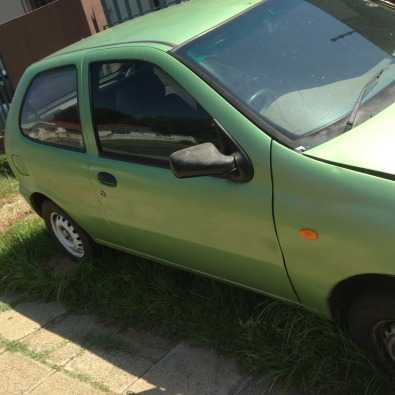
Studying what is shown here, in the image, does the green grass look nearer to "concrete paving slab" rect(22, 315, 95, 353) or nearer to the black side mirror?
"concrete paving slab" rect(22, 315, 95, 353)

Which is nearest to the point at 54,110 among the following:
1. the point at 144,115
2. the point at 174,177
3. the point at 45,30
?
the point at 144,115

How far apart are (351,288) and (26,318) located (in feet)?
8.78

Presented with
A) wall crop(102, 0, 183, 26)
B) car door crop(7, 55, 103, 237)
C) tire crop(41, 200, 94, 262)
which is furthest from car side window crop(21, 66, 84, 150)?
wall crop(102, 0, 183, 26)

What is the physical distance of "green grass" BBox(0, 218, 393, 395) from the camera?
10.3 feet

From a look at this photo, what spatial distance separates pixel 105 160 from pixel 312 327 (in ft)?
5.06

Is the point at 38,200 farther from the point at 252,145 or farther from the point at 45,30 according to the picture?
the point at 45,30

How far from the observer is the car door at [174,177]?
9.64 feet

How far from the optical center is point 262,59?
3.18 meters

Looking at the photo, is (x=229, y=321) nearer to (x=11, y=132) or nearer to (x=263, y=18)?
(x=263, y=18)

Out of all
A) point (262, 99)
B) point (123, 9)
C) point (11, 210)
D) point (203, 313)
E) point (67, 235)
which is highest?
point (262, 99)

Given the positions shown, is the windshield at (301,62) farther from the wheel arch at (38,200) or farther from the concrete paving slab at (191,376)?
the wheel arch at (38,200)

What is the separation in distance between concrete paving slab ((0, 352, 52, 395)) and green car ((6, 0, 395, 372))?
3.09 feet

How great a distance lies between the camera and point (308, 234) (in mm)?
2734

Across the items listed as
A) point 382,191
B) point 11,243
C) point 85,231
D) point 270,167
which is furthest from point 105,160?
point 11,243
